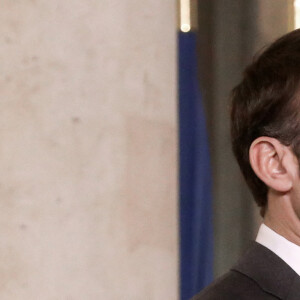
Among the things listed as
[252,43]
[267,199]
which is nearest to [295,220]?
[267,199]

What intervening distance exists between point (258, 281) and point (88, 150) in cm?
64

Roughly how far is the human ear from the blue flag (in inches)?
25.8

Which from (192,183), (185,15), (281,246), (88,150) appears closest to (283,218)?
(281,246)

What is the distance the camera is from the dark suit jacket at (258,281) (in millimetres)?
1075

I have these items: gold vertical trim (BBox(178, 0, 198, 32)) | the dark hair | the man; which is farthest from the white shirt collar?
gold vertical trim (BBox(178, 0, 198, 32))

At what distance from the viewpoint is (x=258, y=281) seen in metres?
1.10

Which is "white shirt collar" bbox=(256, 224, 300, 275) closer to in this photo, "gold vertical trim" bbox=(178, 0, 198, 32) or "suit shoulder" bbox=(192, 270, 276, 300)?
"suit shoulder" bbox=(192, 270, 276, 300)

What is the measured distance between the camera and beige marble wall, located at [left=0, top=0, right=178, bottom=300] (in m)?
1.50

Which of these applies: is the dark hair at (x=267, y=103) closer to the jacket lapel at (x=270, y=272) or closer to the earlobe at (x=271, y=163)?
the earlobe at (x=271, y=163)

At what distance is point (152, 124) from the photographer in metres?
1.79

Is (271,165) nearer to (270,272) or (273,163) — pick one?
(273,163)

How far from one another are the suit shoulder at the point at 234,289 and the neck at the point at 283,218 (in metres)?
0.12

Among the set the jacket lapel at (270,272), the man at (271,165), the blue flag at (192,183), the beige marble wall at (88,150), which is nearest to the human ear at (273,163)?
the man at (271,165)

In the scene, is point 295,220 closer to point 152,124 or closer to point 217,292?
point 217,292
